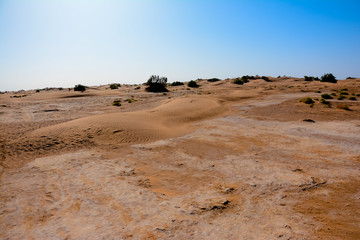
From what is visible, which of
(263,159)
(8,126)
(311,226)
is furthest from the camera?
(8,126)

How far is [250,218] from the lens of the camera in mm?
3902

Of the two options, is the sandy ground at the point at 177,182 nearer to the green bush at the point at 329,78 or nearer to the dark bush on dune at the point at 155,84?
the dark bush on dune at the point at 155,84

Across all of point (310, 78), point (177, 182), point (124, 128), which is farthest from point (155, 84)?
point (310, 78)

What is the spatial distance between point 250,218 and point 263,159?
334 centimetres

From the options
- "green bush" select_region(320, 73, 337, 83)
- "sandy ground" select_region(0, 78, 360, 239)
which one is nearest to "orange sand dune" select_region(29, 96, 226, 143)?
"sandy ground" select_region(0, 78, 360, 239)

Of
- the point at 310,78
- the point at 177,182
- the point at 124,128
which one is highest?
→ the point at 310,78

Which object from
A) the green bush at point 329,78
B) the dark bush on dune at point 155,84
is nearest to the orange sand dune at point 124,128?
the dark bush on dune at point 155,84

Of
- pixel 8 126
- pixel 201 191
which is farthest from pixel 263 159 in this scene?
pixel 8 126

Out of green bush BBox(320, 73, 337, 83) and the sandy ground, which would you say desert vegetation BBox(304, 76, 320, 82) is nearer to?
green bush BBox(320, 73, 337, 83)

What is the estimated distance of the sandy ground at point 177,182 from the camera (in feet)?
12.0

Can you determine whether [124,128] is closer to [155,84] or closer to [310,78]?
[155,84]

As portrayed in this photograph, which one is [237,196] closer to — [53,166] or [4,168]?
[53,166]

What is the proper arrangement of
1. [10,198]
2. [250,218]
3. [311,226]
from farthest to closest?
[10,198] < [250,218] < [311,226]

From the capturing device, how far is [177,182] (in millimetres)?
5418
